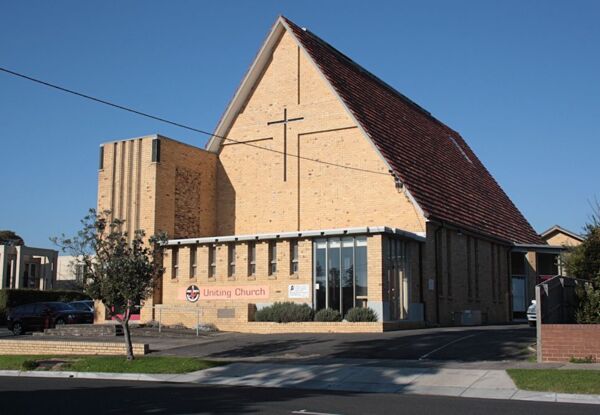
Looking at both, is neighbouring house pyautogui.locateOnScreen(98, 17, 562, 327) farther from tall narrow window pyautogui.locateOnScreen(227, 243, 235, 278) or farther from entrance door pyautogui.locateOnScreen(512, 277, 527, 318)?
entrance door pyautogui.locateOnScreen(512, 277, 527, 318)

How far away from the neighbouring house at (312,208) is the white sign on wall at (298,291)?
51 mm

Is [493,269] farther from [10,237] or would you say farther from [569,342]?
[10,237]

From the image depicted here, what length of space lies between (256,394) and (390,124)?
24652 mm

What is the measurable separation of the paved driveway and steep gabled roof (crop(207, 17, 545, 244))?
8.20 meters

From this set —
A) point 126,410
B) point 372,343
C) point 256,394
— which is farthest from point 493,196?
point 126,410

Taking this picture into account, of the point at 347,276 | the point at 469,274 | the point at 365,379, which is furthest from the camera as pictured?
the point at 469,274

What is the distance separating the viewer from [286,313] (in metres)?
27.9

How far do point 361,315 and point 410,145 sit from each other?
501 inches

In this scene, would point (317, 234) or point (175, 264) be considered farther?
point (175, 264)

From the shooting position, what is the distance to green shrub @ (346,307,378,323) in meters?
26.7

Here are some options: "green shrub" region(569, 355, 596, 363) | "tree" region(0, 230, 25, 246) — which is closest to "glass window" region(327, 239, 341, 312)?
"green shrub" region(569, 355, 596, 363)

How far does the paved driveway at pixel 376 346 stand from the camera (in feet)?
62.5

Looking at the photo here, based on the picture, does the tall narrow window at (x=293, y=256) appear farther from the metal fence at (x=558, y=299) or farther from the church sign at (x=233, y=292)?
the metal fence at (x=558, y=299)

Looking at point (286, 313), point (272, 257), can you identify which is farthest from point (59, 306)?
point (286, 313)
